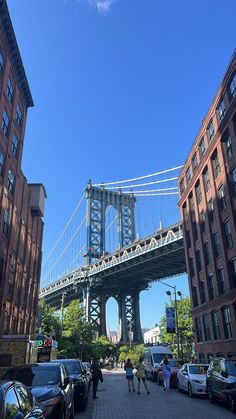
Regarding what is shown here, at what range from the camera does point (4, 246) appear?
1308 inches

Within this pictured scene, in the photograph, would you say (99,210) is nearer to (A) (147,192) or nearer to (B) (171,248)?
(A) (147,192)

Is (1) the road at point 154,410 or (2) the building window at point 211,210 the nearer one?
(1) the road at point 154,410

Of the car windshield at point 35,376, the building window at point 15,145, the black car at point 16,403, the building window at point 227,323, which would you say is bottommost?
the black car at point 16,403

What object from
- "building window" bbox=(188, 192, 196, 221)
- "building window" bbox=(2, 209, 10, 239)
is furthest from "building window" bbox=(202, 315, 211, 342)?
"building window" bbox=(2, 209, 10, 239)

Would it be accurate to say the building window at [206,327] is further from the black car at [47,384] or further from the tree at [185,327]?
the black car at [47,384]

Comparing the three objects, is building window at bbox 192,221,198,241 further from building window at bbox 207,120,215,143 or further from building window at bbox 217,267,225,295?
building window at bbox 207,120,215,143

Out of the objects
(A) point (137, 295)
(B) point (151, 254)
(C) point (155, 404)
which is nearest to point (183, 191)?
(B) point (151, 254)

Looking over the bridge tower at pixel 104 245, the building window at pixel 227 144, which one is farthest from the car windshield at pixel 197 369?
the bridge tower at pixel 104 245

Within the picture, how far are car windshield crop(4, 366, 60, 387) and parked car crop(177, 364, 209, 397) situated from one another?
10.2 metres

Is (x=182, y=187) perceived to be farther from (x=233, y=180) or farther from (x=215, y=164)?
(x=233, y=180)

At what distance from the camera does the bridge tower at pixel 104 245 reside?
100 meters

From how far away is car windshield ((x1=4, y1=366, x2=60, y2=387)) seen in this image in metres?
9.44

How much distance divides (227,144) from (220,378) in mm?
24143

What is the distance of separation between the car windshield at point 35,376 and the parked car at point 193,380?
1019 centimetres
